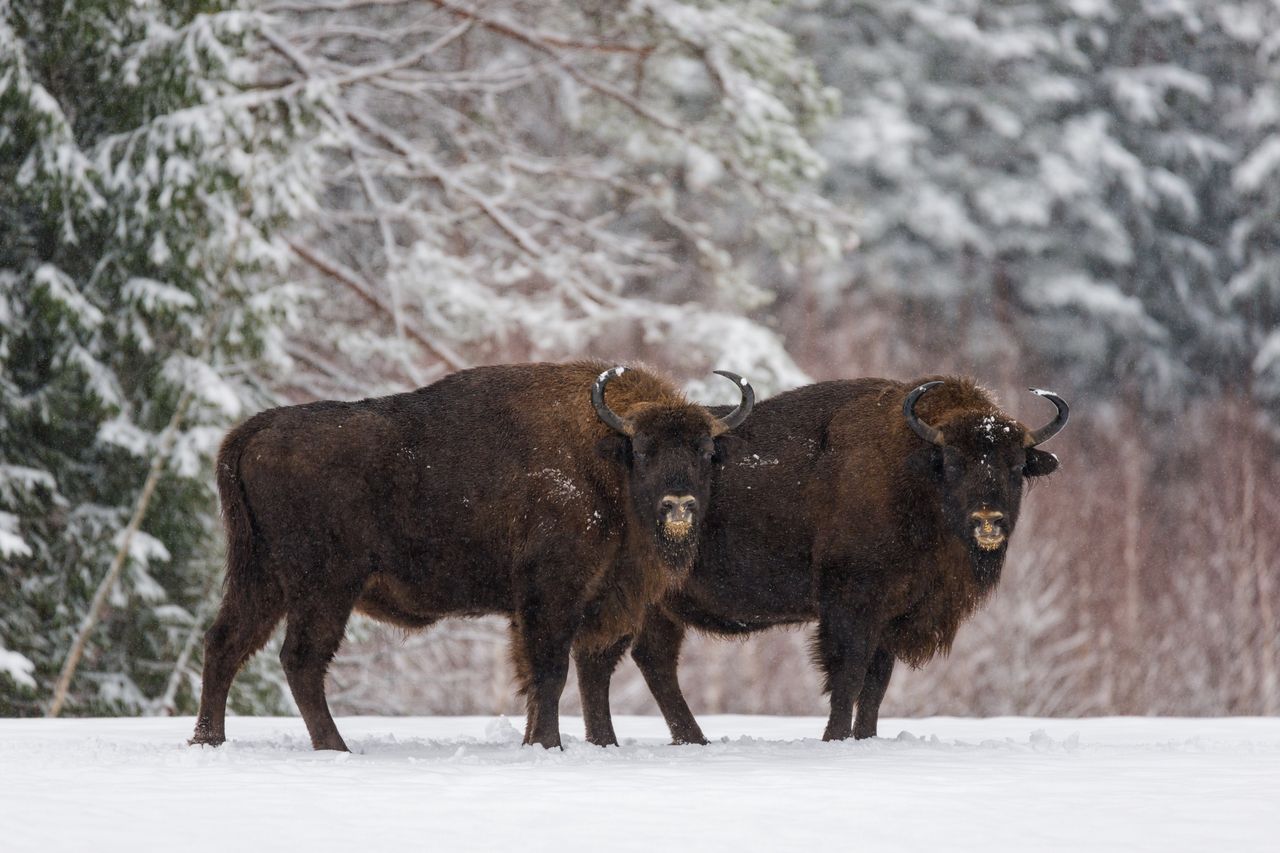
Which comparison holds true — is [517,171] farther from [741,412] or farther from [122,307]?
A: [741,412]

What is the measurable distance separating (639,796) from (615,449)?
275cm

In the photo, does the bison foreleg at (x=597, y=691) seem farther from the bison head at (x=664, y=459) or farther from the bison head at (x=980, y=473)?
the bison head at (x=980, y=473)

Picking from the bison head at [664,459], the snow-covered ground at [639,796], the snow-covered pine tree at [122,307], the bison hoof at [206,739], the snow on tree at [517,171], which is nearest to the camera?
the snow-covered ground at [639,796]

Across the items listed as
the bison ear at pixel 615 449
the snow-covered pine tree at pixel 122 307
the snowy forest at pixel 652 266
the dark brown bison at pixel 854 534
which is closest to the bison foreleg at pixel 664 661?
the dark brown bison at pixel 854 534

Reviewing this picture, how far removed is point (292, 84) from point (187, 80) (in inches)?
49.2

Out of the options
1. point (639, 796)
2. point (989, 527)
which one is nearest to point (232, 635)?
point (639, 796)

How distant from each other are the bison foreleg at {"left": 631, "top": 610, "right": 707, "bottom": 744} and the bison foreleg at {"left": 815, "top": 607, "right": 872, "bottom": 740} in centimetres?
90

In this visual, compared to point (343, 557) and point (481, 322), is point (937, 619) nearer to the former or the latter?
point (343, 557)

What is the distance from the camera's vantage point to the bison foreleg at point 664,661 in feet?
34.2

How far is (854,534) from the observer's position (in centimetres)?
1000

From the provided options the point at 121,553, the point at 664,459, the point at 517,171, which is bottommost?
the point at 121,553

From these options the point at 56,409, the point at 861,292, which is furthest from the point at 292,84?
the point at 861,292

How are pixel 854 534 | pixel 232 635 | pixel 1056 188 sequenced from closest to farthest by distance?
pixel 232 635
pixel 854 534
pixel 1056 188

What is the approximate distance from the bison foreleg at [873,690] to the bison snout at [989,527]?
0.98 m
